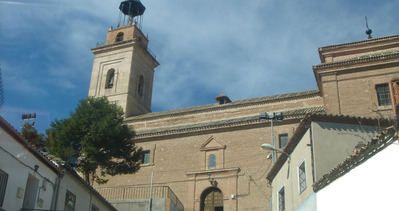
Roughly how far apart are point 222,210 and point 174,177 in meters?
3.82

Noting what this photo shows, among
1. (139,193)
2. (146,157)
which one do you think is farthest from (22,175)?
(146,157)

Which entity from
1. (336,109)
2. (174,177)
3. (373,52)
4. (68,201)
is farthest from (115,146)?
(373,52)

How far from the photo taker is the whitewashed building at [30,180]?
13508 mm

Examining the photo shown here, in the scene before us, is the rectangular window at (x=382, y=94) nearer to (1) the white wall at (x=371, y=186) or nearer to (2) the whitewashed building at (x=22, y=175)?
(1) the white wall at (x=371, y=186)

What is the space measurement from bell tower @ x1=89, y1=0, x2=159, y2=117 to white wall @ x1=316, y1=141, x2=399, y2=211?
30.7 m

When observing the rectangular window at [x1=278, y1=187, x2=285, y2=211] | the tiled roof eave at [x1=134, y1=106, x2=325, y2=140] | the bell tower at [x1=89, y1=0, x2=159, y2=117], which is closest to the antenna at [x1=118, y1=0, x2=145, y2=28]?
the bell tower at [x1=89, y1=0, x2=159, y2=117]

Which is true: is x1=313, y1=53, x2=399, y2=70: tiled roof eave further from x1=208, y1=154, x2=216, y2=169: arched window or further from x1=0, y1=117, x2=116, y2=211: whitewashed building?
x1=0, y1=117, x2=116, y2=211: whitewashed building

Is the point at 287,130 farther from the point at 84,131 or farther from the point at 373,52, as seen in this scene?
the point at 84,131

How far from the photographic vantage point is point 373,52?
30641 mm

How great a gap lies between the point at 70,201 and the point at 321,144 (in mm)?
8366

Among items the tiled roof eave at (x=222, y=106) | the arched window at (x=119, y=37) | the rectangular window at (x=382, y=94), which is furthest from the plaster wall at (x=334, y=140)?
the arched window at (x=119, y=37)

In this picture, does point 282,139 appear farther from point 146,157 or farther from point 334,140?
point 334,140

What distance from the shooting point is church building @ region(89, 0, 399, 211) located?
28.2m

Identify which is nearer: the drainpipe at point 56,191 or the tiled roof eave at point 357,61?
the drainpipe at point 56,191
